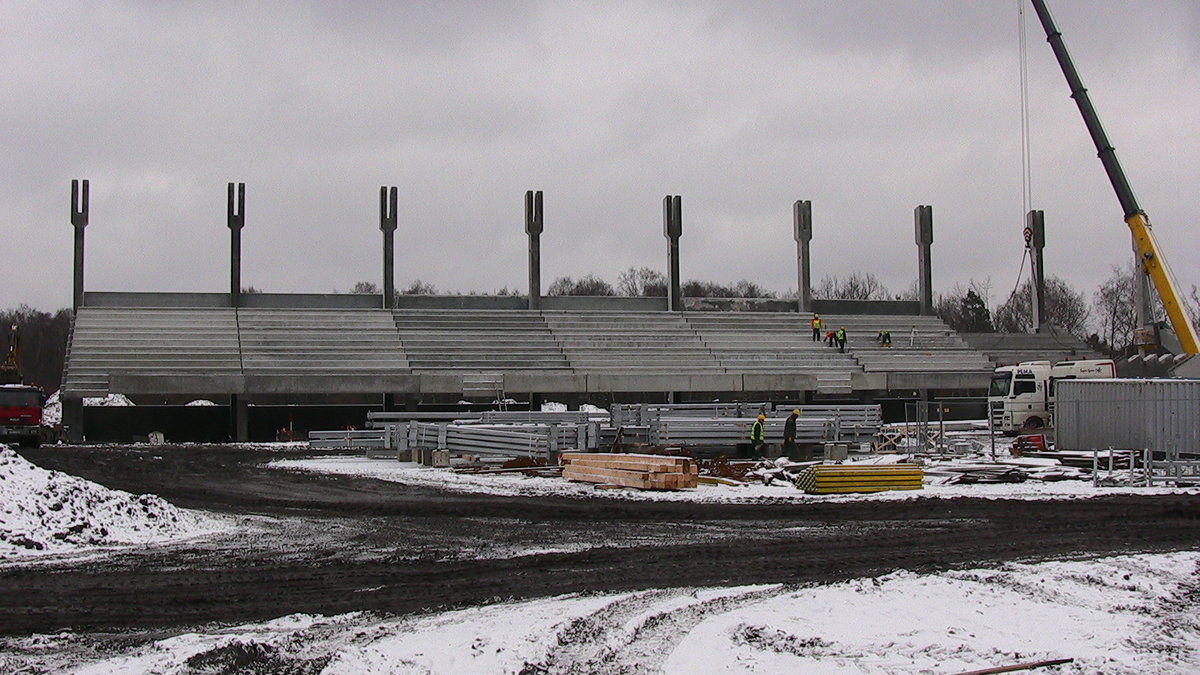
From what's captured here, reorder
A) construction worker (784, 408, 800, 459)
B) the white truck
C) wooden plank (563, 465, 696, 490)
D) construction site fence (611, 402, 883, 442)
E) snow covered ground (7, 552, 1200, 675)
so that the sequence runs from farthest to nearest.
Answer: the white truck, construction site fence (611, 402, 883, 442), construction worker (784, 408, 800, 459), wooden plank (563, 465, 696, 490), snow covered ground (7, 552, 1200, 675)

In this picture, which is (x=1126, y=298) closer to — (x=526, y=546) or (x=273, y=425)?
(x=273, y=425)

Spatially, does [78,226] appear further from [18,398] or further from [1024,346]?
[1024,346]

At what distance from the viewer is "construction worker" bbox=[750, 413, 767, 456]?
90.9 ft

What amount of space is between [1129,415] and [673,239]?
29.2m

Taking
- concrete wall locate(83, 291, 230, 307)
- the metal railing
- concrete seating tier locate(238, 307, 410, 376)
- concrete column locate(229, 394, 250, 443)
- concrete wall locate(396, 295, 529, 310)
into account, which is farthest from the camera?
concrete wall locate(396, 295, 529, 310)

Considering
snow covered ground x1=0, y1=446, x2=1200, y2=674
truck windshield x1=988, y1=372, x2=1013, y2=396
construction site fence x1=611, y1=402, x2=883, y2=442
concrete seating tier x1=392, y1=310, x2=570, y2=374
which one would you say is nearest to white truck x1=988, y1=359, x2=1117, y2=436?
truck windshield x1=988, y1=372, x2=1013, y2=396

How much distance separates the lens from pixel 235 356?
43531 millimetres

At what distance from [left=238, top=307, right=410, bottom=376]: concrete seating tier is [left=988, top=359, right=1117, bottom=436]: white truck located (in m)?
Answer: 21.6

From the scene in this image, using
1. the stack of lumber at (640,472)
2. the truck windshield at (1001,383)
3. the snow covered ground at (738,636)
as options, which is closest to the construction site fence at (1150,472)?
the stack of lumber at (640,472)

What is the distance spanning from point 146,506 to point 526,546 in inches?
214

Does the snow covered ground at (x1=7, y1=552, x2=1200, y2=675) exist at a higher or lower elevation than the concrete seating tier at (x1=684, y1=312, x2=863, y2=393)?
lower

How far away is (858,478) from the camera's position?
20656 mm

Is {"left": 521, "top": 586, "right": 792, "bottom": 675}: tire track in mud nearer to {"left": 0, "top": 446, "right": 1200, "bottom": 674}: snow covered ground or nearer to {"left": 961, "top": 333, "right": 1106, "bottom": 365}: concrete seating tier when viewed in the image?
{"left": 0, "top": 446, "right": 1200, "bottom": 674}: snow covered ground

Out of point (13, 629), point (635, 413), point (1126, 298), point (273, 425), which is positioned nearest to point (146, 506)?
point (13, 629)
